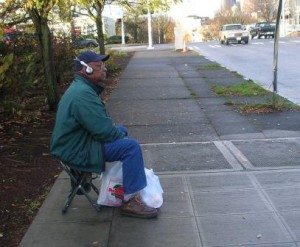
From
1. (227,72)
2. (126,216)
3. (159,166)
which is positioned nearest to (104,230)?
(126,216)

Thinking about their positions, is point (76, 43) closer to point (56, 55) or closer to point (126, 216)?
point (56, 55)

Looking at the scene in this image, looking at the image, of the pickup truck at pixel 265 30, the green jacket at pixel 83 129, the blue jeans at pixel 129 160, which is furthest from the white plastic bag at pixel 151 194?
the pickup truck at pixel 265 30

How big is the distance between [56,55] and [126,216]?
10.3 m

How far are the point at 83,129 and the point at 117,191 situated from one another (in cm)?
66

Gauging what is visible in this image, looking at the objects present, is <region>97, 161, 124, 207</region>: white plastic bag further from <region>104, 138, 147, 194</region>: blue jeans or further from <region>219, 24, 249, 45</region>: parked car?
<region>219, 24, 249, 45</region>: parked car

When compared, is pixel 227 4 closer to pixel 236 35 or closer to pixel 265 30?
pixel 265 30

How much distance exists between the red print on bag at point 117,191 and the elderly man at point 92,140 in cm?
13

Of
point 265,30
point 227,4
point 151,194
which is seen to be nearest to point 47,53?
point 151,194

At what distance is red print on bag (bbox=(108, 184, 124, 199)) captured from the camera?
15.0 feet

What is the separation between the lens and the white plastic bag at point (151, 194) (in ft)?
14.8

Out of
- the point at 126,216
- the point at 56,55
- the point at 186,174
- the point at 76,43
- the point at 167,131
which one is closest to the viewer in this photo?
the point at 126,216

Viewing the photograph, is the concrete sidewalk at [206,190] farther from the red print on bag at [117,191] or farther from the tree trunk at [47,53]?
the tree trunk at [47,53]

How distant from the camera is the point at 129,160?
4367 millimetres

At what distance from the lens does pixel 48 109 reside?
10219mm
